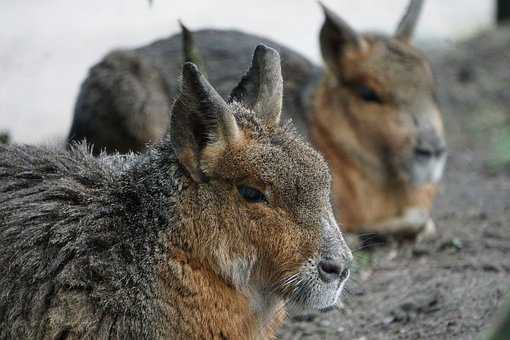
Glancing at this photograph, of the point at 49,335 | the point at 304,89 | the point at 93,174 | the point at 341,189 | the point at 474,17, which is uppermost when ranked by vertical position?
the point at 93,174

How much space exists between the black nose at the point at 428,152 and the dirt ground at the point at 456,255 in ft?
2.27

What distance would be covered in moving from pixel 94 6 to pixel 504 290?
6599mm

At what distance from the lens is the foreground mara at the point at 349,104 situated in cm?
862

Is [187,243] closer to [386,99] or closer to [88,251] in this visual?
[88,251]

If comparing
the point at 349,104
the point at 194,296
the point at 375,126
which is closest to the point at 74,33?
the point at 349,104

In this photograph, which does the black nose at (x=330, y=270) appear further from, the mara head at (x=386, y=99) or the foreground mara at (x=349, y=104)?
the mara head at (x=386, y=99)

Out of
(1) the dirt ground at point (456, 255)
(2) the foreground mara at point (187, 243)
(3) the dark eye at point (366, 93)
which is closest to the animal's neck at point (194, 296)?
(2) the foreground mara at point (187, 243)

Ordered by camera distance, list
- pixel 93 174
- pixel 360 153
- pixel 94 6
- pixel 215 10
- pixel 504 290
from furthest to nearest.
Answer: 1. pixel 215 10
2. pixel 94 6
3. pixel 360 153
4. pixel 504 290
5. pixel 93 174

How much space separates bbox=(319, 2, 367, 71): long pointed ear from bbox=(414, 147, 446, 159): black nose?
98 centimetres

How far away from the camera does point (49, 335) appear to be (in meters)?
4.86

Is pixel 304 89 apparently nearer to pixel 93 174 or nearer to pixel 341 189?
pixel 341 189

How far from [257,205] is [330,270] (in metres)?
0.42

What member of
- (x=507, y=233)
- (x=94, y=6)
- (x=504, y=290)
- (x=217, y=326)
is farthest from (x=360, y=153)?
(x=217, y=326)

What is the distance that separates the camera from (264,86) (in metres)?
5.40
